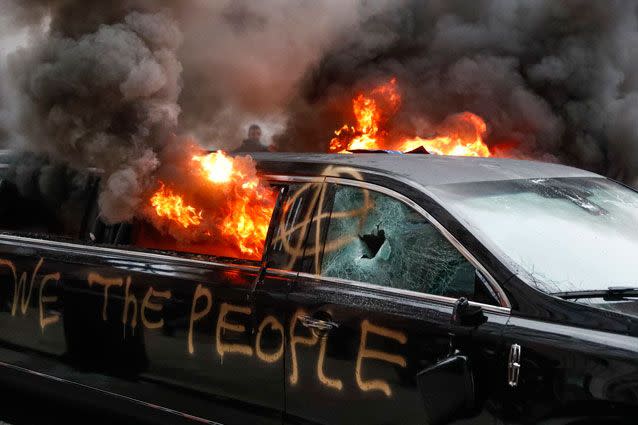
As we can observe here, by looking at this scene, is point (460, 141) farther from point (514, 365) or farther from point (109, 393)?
point (514, 365)

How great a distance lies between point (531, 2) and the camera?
12.4 metres

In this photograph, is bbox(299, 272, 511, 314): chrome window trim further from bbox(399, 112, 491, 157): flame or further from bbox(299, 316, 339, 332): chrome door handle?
bbox(399, 112, 491, 157): flame

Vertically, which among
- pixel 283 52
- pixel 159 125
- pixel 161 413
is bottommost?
pixel 161 413

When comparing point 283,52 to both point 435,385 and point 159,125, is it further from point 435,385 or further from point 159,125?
point 435,385

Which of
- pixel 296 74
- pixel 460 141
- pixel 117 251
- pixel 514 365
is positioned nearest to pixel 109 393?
pixel 117 251

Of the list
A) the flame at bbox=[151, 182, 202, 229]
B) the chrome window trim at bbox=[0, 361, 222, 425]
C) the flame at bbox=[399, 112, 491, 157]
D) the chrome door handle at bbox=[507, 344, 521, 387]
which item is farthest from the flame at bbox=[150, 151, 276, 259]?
the flame at bbox=[399, 112, 491, 157]

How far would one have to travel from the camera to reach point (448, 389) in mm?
2699

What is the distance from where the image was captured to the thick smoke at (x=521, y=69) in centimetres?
1146

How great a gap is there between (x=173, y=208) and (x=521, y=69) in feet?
31.0

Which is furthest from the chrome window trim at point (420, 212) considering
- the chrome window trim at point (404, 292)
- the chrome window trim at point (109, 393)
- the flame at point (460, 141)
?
the flame at point (460, 141)

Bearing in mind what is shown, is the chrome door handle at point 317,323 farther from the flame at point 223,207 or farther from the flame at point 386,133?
the flame at point 386,133

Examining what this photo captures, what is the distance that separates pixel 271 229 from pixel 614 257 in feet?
4.35

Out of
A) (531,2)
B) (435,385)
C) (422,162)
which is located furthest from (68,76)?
(531,2)

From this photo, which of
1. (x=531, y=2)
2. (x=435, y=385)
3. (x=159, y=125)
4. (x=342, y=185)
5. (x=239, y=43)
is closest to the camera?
(x=435, y=385)
